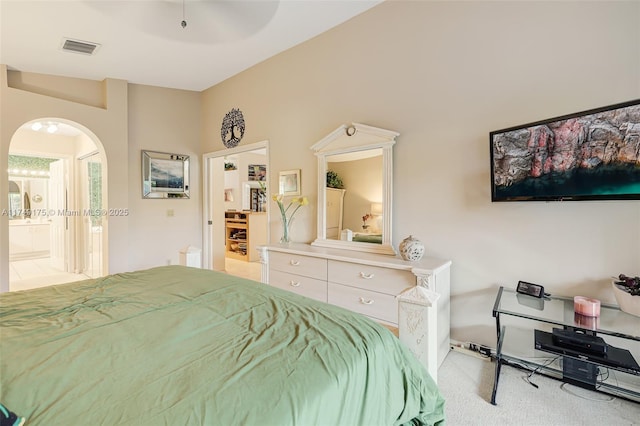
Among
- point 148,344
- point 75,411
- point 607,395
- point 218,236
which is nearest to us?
point 75,411

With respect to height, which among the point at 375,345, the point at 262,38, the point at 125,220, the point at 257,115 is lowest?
the point at 375,345

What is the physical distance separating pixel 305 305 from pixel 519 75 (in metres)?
2.22

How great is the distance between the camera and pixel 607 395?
1.79 meters

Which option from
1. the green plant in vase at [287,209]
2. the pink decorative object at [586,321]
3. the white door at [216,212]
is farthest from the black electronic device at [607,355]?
the white door at [216,212]

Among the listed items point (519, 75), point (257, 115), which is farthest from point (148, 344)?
point (257, 115)

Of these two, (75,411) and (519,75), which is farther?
(519,75)

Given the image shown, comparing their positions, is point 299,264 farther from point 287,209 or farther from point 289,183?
point 289,183

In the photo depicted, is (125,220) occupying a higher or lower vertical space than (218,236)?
higher

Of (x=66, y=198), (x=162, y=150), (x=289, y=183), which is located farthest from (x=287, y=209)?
(x=66, y=198)

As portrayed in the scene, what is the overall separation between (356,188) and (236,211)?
Answer: 4572 millimetres

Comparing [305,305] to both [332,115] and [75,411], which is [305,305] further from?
[332,115]

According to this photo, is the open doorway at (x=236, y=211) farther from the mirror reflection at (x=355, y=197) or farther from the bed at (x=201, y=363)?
the bed at (x=201, y=363)

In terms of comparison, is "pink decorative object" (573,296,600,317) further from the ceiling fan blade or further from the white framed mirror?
the ceiling fan blade

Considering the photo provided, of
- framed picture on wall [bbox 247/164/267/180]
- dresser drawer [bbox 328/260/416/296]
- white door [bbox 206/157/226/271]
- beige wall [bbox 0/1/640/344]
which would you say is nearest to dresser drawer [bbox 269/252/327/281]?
dresser drawer [bbox 328/260/416/296]
